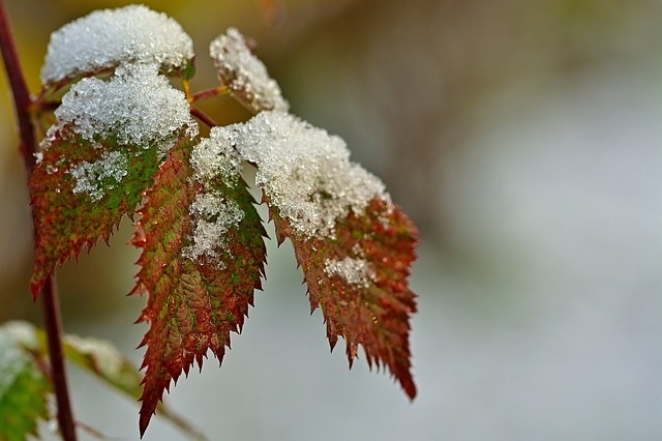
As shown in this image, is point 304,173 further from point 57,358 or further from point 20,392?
point 20,392

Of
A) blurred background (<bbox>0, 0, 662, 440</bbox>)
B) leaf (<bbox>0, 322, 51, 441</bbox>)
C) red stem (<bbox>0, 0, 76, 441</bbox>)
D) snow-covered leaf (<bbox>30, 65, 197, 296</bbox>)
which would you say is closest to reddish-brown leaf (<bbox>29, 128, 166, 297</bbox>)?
snow-covered leaf (<bbox>30, 65, 197, 296</bbox>)

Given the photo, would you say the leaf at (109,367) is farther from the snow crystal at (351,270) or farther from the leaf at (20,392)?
the snow crystal at (351,270)

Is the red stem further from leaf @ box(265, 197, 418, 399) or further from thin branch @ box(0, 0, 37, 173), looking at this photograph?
leaf @ box(265, 197, 418, 399)

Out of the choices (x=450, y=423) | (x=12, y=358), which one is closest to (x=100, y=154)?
(x=12, y=358)

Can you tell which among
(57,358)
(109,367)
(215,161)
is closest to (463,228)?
(109,367)

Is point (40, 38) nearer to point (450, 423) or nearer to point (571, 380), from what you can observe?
point (450, 423)

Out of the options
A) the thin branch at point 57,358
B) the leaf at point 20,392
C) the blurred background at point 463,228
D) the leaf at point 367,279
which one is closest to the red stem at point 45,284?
the thin branch at point 57,358
